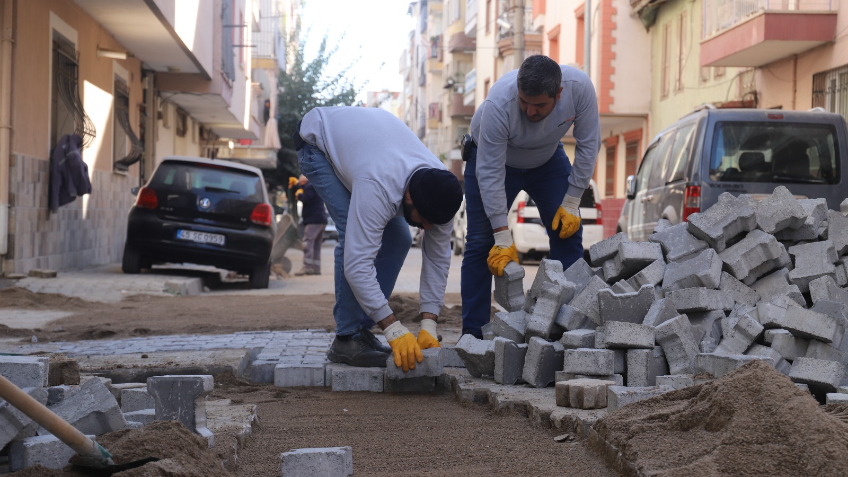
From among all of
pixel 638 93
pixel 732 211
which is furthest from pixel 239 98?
pixel 732 211

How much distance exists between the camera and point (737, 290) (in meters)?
4.76

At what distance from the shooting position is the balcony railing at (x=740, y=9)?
14.9 meters

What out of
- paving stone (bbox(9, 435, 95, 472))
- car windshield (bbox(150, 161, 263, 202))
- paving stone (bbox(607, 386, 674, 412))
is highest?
car windshield (bbox(150, 161, 263, 202))

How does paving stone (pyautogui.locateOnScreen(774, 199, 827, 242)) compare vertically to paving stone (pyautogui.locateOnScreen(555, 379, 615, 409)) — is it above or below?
above

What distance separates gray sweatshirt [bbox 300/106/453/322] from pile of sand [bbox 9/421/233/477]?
1.59 m

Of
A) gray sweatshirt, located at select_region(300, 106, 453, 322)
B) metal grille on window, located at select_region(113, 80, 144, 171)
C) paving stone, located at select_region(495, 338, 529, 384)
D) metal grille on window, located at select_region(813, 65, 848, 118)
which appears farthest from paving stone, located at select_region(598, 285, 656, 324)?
metal grille on window, located at select_region(113, 80, 144, 171)

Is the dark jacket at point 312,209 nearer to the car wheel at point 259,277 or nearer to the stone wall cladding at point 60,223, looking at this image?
the stone wall cladding at point 60,223

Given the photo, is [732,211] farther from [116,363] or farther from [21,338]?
[21,338]

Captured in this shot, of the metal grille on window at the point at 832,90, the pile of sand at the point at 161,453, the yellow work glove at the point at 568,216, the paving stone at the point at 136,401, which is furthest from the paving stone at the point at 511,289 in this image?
the metal grille on window at the point at 832,90

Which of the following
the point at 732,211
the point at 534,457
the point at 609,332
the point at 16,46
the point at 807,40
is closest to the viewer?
the point at 534,457

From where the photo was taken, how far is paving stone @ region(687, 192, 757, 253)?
502cm

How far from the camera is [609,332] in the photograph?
4.09 meters

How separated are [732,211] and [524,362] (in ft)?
5.41

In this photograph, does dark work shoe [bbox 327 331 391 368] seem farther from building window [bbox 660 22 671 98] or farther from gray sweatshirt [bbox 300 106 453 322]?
building window [bbox 660 22 671 98]
